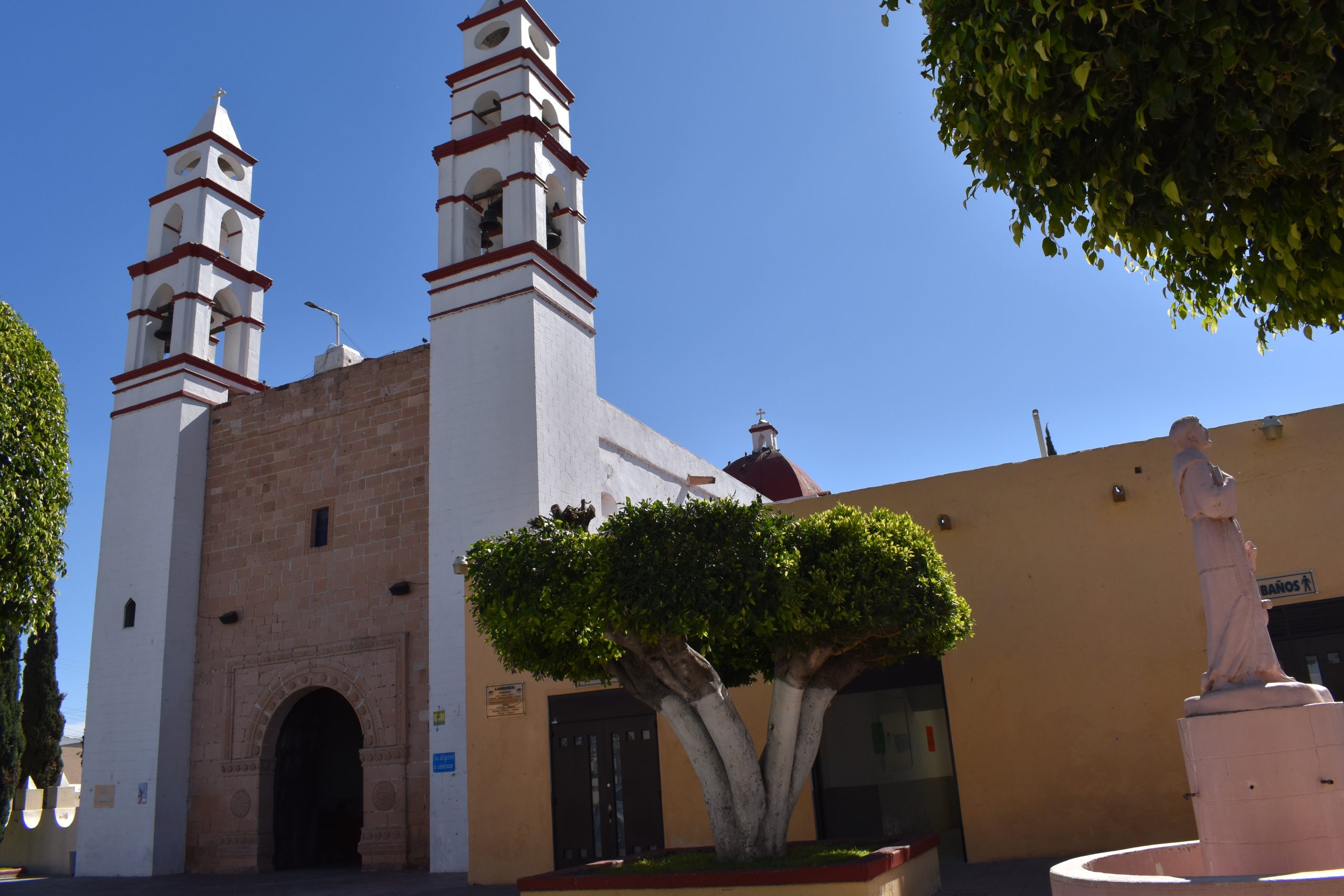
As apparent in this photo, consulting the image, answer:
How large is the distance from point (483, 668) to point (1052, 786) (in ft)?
20.4

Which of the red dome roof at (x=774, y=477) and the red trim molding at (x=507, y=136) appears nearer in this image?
the red trim molding at (x=507, y=136)

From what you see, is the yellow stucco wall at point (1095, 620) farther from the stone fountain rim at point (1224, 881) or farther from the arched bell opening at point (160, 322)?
the arched bell opening at point (160, 322)

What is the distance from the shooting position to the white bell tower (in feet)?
52.7

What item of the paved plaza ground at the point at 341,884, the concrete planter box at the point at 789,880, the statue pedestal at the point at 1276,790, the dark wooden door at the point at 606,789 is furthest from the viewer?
the dark wooden door at the point at 606,789

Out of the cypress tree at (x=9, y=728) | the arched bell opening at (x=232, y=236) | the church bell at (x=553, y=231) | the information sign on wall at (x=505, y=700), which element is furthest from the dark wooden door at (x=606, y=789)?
the arched bell opening at (x=232, y=236)

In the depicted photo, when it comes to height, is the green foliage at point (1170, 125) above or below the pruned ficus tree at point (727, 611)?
above

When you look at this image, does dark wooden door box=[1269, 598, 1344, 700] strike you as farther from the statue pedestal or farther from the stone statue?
the statue pedestal

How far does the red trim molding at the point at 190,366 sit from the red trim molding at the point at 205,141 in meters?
4.68

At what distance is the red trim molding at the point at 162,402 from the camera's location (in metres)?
17.9

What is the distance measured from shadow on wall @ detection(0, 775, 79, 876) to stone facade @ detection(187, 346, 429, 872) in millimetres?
3748

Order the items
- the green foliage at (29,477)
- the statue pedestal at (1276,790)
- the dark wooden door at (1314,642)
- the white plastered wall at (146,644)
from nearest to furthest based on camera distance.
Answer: the statue pedestal at (1276,790)
the dark wooden door at (1314,642)
the green foliage at (29,477)
the white plastered wall at (146,644)

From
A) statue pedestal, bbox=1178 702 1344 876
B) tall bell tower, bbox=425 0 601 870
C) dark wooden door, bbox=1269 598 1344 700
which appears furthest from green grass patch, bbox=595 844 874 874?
tall bell tower, bbox=425 0 601 870

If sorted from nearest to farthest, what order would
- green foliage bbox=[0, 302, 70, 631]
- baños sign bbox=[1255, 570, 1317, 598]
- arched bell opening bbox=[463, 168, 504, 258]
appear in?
baños sign bbox=[1255, 570, 1317, 598] → green foliage bbox=[0, 302, 70, 631] → arched bell opening bbox=[463, 168, 504, 258]

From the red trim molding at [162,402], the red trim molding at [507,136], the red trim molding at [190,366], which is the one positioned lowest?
the red trim molding at [162,402]
